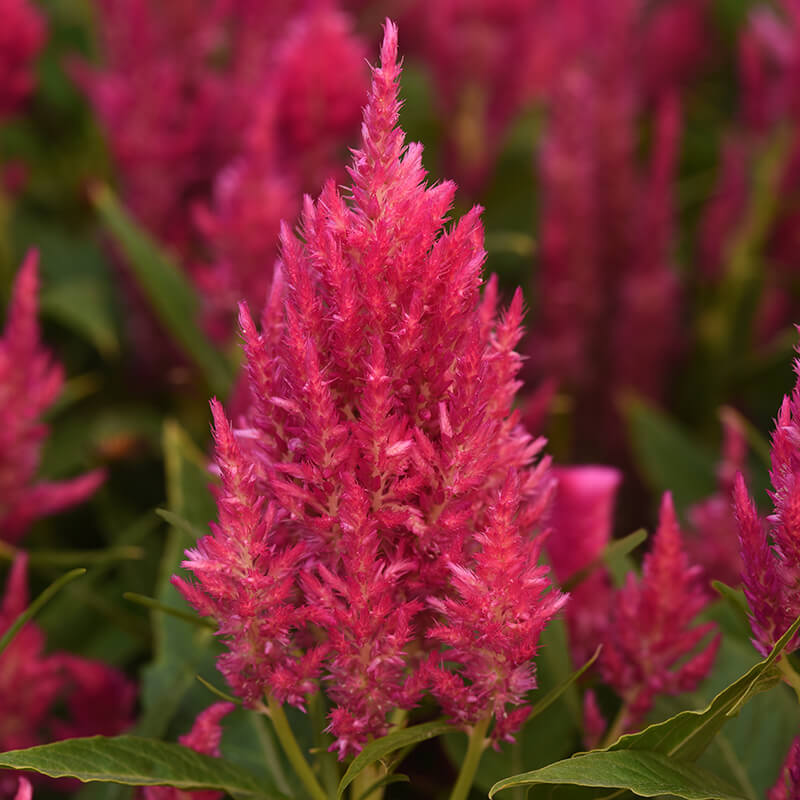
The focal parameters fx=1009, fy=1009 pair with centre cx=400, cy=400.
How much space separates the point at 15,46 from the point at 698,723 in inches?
40.7

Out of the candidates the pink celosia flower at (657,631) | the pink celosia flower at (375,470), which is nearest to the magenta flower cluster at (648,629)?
the pink celosia flower at (657,631)

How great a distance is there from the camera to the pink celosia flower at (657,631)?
55 centimetres

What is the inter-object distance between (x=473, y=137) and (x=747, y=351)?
0.52 meters

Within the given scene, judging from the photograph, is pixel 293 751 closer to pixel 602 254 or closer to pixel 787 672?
pixel 787 672

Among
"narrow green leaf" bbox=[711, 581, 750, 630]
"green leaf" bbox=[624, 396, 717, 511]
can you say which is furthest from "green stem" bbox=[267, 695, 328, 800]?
"green leaf" bbox=[624, 396, 717, 511]

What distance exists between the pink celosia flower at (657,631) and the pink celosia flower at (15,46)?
94cm

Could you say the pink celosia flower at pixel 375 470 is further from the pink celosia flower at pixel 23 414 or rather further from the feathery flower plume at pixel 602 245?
the feathery flower plume at pixel 602 245

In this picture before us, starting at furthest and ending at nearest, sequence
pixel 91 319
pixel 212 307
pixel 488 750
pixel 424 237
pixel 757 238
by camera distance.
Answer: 1. pixel 757 238
2. pixel 91 319
3. pixel 212 307
4. pixel 488 750
5. pixel 424 237

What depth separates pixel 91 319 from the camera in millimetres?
1165

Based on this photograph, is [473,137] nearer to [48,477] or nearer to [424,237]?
[48,477]

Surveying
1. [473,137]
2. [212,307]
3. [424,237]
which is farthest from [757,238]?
[424,237]

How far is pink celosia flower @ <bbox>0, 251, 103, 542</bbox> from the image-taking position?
0.82m

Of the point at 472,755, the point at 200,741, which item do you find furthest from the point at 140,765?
the point at 472,755

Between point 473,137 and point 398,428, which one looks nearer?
point 398,428
